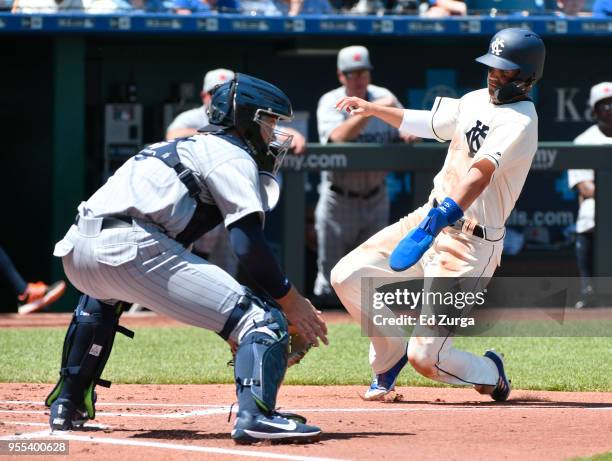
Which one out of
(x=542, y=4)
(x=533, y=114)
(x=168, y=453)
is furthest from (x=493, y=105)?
(x=542, y=4)

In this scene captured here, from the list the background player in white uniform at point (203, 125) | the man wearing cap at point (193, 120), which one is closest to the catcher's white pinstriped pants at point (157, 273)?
the background player in white uniform at point (203, 125)

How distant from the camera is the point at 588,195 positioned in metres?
10.4

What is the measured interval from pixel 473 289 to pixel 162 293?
189cm

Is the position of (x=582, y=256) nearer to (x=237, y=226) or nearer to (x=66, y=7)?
(x=66, y=7)

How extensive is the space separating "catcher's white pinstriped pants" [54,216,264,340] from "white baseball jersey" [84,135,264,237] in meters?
0.07

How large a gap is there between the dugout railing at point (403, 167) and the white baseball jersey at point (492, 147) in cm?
393

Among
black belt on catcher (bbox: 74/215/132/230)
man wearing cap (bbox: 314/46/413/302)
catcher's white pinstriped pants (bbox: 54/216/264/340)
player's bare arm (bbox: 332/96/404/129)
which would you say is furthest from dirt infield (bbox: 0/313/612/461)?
man wearing cap (bbox: 314/46/413/302)

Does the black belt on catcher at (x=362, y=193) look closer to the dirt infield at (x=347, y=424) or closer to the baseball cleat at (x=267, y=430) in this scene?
the dirt infield at (x=347, y=424)

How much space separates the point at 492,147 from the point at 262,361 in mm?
1616

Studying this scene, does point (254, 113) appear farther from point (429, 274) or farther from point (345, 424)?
point (429, 274)

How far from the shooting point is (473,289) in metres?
5.98

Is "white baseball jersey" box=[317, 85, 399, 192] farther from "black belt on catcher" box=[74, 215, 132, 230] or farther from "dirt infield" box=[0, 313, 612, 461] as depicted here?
"black belt on catcher" box=[74, 215, 132, 230]

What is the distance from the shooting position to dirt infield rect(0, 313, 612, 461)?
4.48 metres

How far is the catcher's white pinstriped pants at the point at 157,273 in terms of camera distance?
4.56 m
